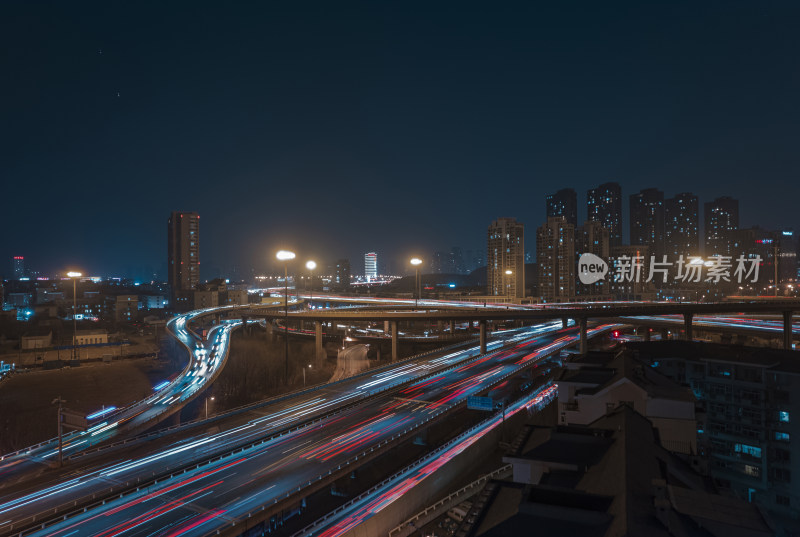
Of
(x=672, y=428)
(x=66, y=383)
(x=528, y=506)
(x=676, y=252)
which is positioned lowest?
(x=66, y=383)

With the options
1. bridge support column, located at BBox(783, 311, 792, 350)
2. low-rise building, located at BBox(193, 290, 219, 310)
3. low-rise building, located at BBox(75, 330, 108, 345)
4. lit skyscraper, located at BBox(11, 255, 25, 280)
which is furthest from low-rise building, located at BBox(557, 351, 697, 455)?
lit skyscraper, located at BBox(11, 255, 25, 280)

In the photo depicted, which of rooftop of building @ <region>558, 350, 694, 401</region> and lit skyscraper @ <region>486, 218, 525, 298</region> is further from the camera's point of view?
lit skyscraper @ <region>486, 218, 525, 298</region>

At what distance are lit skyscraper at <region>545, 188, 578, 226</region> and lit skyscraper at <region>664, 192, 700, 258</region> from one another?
33.5 metres

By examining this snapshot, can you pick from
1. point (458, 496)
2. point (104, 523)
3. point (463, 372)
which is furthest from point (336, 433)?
point (463, 372)

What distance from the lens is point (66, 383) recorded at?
3234 cm

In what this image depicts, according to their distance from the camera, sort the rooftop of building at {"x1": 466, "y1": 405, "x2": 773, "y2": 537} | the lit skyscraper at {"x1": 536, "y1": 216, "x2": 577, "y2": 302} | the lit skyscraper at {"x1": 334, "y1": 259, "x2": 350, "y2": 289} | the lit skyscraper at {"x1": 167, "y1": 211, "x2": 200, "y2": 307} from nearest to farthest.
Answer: the rooftop of building at {"x1": 466, "y1": 405, "x2": 773, "y2": 537} < the lit skyscraper at {"x1": 536, "y1": 216, "x2": 577, "y2": 302} < the lit skyscraper at {"x1": 167, "y1": 211, "x2": 200, "y2": 307} < the lit skyscraper at {"x1": 334, "y1": 259, "x2": 350, "y2": 289}

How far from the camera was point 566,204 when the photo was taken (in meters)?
176

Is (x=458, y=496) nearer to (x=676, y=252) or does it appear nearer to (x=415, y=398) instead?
(x=415, y=398)

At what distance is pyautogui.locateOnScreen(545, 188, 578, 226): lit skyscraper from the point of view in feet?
570

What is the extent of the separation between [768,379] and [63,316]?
7903 cm

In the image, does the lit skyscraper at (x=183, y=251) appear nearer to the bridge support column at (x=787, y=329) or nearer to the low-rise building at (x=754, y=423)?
the low-rise building at (x=754, y=423)

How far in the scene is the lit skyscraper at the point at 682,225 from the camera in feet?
462

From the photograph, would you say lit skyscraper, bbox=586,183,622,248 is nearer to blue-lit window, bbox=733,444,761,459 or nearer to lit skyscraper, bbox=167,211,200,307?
lit skyscraper, bbox=167,211,200,307

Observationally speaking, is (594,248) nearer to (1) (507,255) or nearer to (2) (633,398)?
(1) (507,255)
